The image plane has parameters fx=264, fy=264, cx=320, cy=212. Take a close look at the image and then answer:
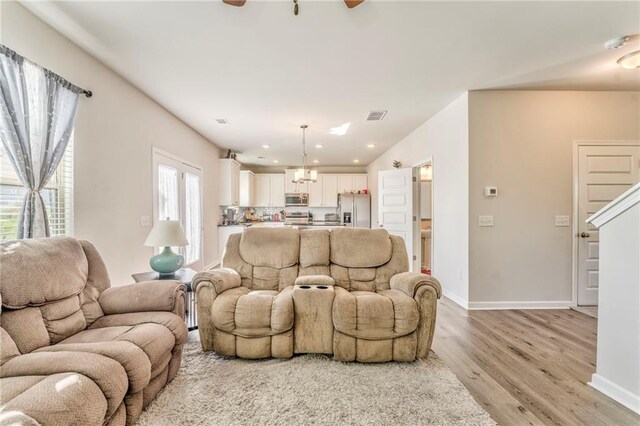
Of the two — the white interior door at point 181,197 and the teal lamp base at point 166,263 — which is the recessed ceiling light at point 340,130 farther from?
the teal lamp base at point 166,263

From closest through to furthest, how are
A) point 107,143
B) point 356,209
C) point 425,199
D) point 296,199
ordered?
point 107,143 < point 425,199 < point 356,209 < point 296,199

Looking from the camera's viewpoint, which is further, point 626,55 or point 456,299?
point 456,299

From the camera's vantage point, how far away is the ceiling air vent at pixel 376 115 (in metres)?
3.79

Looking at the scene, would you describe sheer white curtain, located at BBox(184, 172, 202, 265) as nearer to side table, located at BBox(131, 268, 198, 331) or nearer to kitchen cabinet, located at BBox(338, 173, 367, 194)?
side table, located at BBox(131, 268, 198, 331)

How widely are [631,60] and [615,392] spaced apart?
278 centimetres

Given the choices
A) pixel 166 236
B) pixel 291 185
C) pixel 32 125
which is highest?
pixel 291 185

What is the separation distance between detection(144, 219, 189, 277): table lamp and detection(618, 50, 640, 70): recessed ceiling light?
14.3 ft

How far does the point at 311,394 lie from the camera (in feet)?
5.40

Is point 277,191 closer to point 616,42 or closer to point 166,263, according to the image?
point 166,263

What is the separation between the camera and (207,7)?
1.84 m

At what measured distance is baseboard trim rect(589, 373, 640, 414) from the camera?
156 cm

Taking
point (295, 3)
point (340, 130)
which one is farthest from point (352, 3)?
point (340, 130)

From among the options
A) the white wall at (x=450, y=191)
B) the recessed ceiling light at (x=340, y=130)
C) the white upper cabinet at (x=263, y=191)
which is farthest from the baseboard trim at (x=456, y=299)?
the white upper cabinet at (x=263, y=191)

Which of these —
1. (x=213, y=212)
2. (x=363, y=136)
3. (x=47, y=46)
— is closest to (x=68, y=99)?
(x=47, y=46)
